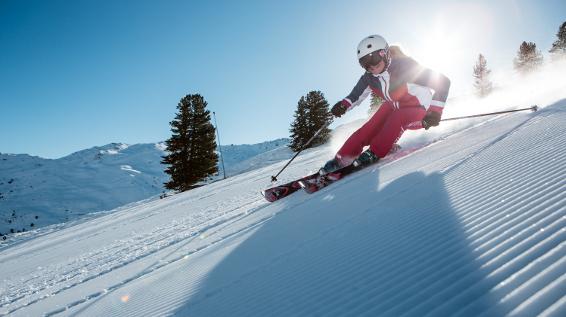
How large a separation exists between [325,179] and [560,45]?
55897 millimetres

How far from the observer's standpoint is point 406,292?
1.66m

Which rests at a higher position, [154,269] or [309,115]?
[309,115]

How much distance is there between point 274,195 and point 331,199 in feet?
6.44

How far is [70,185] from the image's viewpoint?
6531cm

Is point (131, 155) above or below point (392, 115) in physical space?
above

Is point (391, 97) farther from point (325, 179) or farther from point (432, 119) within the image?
point (325, 179)

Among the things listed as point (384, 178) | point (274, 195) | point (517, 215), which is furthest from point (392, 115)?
point (517, 215)

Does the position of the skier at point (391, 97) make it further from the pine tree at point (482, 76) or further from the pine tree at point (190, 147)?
the pine tree at point (482, 76)

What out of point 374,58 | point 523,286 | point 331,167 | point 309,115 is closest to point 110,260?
point 331,167

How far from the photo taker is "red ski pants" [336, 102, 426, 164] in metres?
5.98

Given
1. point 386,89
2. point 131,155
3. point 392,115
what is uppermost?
point 131,155

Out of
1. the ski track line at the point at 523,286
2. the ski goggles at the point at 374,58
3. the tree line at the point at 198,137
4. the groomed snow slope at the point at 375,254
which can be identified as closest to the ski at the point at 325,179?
the groomed snow slope at the point at 375,254

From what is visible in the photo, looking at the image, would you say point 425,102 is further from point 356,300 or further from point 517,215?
Result: point 356,300

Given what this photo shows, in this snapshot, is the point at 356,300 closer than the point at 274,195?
Yes
